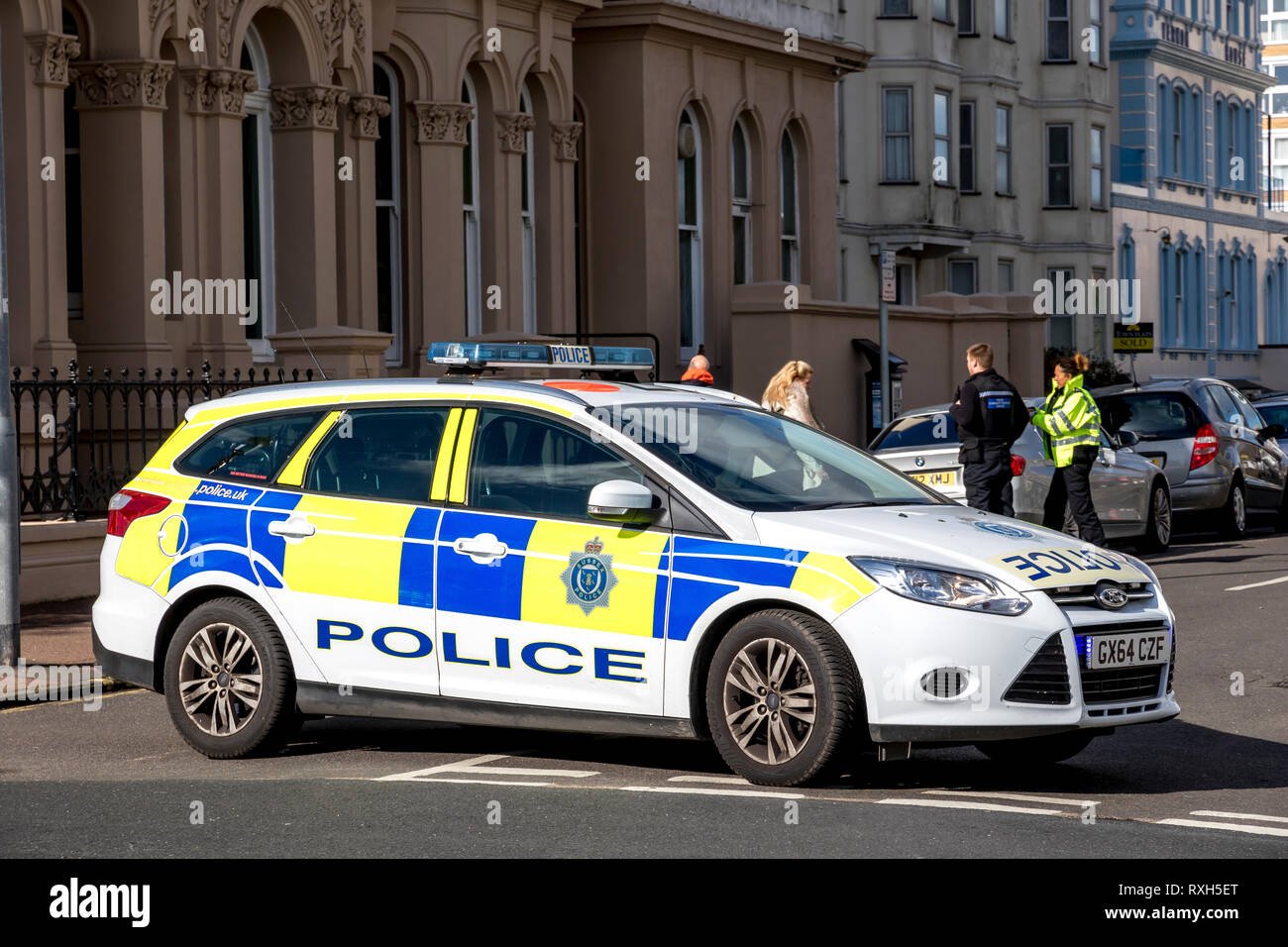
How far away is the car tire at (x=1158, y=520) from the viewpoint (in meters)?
20.6

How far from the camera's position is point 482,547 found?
8.98m

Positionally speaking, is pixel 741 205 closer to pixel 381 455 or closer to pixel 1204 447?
pixel 1204 447

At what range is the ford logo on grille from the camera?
8.42 m

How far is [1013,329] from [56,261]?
20.4m

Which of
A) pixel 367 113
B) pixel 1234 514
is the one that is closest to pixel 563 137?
pixel 367 113

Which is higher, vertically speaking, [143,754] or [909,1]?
[909,1]

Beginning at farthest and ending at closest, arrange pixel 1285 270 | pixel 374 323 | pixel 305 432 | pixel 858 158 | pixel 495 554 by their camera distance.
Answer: pixel 1285 270 < pixel 858 158 < pixel 374 323 < pixel 305 432 < pixel 495 554

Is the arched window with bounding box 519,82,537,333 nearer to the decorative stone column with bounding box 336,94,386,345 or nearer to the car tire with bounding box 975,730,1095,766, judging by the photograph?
the decorative stone column with bounding box 336,94,386,345

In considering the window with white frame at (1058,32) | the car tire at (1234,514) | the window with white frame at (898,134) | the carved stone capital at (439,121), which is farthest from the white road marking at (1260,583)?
the window with white frame at (1058,32)

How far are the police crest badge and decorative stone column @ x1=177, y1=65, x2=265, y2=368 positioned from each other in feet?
39.2

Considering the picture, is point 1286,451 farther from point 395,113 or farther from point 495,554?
point 495,554

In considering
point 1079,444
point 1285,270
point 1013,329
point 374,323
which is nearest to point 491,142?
point 374,323

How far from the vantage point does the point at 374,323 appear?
22984mm

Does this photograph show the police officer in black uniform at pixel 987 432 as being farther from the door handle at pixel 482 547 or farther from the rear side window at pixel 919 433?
the door handle at pixel 482 547
